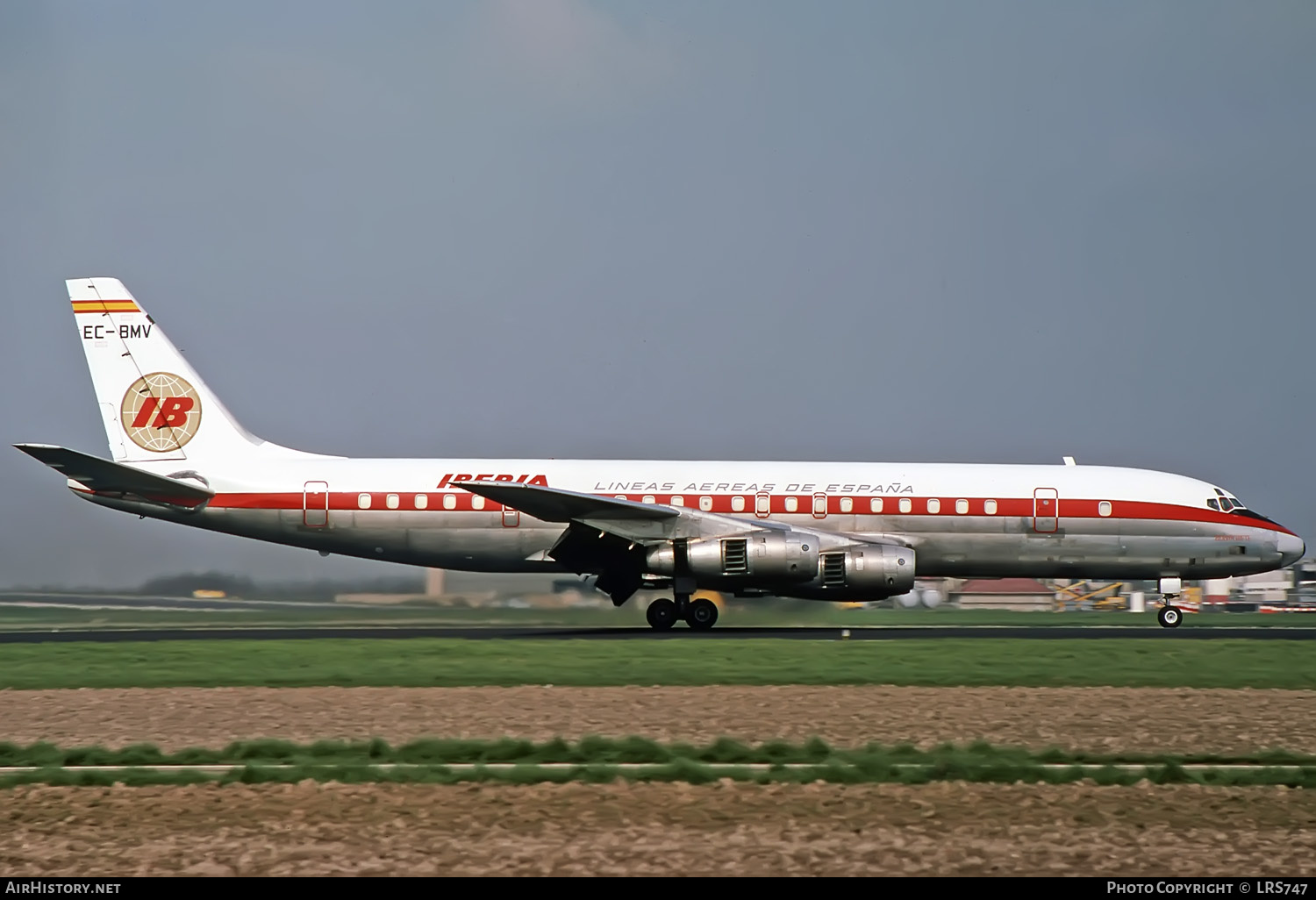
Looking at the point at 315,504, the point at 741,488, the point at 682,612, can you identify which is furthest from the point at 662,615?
the point at 315,504

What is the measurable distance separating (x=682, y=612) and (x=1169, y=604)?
35.4ft

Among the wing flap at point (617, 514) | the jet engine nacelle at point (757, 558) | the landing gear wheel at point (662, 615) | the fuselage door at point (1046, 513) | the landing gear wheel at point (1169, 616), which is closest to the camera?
the wing flap at point (617, 514)

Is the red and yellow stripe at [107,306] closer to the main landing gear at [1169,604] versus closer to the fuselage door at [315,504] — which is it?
the fuselage door at [315,504]

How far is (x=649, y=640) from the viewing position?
24.3 metres

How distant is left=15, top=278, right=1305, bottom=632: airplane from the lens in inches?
1068

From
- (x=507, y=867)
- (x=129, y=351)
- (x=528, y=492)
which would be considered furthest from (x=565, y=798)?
(x=129, y=351)

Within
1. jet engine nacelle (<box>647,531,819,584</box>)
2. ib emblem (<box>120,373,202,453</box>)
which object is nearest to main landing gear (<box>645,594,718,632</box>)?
jet engine nacelle (<box>647,531,819,584</box>)

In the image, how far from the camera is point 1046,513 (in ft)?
95.8

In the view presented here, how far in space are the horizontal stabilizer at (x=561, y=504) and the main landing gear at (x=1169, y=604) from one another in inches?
433

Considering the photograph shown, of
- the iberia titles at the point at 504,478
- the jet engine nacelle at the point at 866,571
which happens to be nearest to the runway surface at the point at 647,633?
the jet engine nacelle at the point at 866,571

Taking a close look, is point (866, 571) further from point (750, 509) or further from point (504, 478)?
point (504, 478)

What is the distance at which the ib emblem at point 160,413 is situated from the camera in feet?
99.2

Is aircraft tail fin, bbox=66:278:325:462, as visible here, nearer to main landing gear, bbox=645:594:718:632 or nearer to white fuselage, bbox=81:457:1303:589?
white fuselage, bbox=81:457:1303:589

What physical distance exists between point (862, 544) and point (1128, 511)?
6451 mm
